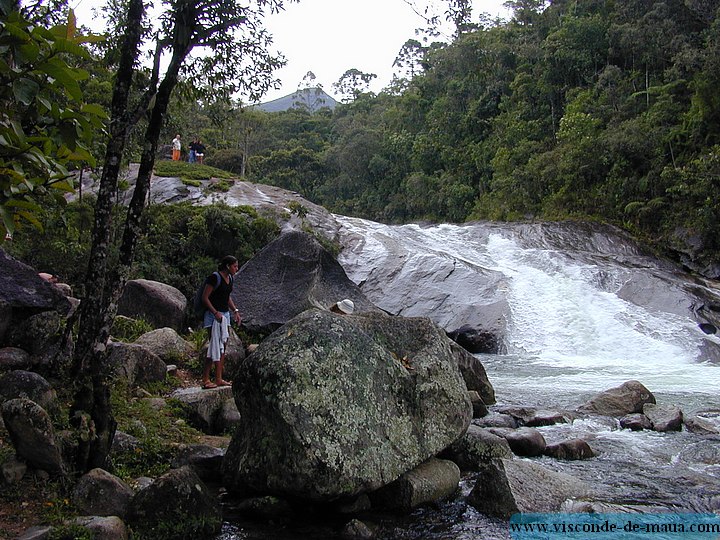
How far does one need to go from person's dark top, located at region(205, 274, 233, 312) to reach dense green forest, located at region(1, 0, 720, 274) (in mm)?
2508

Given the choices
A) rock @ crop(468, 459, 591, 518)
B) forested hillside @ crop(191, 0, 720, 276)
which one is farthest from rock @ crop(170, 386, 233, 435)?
forested hillside @ crop(191, 0, 720, 276)

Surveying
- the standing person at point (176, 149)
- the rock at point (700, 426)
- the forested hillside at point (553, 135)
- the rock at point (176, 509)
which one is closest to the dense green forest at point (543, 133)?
the forested hillside at point (553, 135)

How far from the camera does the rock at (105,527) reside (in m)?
4.29

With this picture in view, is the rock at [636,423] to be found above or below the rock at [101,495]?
below

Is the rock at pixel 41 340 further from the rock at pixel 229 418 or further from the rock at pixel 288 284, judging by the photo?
the rock at pixel 288 284

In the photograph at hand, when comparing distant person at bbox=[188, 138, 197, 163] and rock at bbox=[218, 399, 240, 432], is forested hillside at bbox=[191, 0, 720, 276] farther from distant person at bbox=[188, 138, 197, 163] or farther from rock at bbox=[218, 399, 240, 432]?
distant person at bbox=[188, 138, 197, 163]

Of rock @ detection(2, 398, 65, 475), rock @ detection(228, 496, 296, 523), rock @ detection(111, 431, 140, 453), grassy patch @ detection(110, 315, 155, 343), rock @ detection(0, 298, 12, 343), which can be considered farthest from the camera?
grassy patch @ detection(110, 315, 155, 343)

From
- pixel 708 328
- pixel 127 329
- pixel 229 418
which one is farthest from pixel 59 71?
pixel 708 328

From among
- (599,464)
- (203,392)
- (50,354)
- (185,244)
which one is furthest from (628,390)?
(185,244)

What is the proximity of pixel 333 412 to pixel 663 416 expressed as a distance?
6.16 metres

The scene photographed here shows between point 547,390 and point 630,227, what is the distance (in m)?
15.2

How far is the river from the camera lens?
6152mm

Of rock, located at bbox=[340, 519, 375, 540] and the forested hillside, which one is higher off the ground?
the forested hillside

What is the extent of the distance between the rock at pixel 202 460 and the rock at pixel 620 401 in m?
6.21
